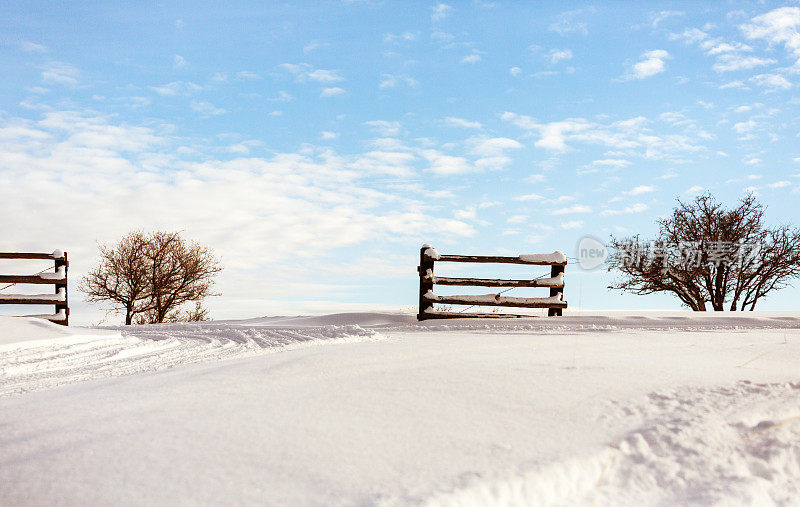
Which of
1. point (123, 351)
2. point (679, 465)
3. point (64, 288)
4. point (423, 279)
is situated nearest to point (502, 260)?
point (423, 279)

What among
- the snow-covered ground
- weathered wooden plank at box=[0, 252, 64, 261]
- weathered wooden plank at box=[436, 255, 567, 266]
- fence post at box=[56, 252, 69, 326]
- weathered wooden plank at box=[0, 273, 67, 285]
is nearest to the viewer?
the snow-covered ground

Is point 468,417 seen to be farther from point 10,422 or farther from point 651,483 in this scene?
point 10,422

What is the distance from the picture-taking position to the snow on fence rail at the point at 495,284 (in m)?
12.2

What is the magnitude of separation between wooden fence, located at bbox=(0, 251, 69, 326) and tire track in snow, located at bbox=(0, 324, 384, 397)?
24.0 feet

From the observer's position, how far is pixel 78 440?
265cm

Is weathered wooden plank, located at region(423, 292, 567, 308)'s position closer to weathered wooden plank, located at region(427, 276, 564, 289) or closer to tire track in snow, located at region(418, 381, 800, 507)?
weathered wooden plank, located at region(427, 276, 564, 289)

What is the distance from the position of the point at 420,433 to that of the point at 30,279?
16.0 m

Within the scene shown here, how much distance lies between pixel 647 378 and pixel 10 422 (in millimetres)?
3563

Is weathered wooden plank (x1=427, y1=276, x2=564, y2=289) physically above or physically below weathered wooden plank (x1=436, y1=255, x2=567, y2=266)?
below

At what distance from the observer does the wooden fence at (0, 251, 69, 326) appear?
603 inches

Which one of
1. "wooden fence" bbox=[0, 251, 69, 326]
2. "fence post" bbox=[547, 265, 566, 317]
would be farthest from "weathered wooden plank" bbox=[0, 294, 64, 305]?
"fence post" bbox=[547, 265, 566, 317]

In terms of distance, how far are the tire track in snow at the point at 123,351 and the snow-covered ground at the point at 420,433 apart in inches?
41.6

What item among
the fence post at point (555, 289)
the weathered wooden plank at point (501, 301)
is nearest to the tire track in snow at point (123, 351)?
the weathered wooden plank at point (501, 301)

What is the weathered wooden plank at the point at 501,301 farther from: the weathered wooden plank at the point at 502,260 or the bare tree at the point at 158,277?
the bare tree at the point at 158,277
